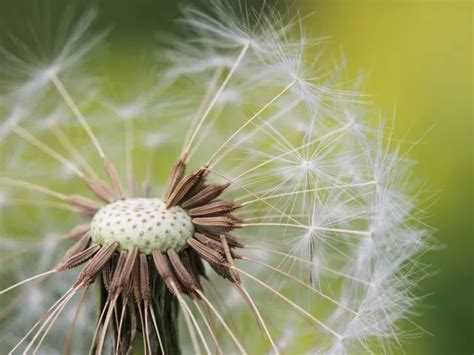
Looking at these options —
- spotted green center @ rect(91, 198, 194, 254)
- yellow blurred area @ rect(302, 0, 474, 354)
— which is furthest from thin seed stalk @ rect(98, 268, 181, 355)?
yellow blurred area @ rect(302, 0, 474, 354)

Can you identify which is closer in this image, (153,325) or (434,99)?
(153,325)

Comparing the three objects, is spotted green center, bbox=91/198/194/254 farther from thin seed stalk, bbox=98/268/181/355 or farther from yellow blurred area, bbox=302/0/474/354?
yellow blurred area, bbox=302/0/474/354

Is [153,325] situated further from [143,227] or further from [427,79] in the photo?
[427,79]

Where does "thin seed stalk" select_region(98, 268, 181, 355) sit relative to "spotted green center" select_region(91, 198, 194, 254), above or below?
below

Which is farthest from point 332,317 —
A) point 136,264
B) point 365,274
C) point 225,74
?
point 225,74

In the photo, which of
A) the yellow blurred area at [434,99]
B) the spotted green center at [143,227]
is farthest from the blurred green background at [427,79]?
the spotted green center at [143,227]

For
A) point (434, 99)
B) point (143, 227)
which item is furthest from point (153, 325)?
point (434, 99)

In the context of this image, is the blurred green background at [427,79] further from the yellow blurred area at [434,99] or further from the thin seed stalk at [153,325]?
the thin seed stalk at [153,325]
